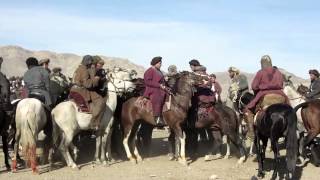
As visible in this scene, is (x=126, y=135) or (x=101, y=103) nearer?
(x=101, y=103)

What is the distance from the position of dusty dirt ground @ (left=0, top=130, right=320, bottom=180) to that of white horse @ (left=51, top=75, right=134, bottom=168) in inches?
19.4

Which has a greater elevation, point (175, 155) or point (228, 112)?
point (228, 112)

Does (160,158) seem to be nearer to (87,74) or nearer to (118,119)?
(118,119)

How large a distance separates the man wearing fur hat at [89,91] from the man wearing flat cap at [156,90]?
1.47 m

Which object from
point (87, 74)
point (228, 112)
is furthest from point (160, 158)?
point (87, 74)

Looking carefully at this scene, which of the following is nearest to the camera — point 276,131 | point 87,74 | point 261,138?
point 276,131

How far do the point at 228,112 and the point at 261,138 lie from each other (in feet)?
7.91


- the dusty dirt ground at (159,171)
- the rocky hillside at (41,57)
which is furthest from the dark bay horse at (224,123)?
the rocky hillside at (41,57)

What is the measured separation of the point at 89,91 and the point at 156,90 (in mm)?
1938

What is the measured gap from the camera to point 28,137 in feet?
40.4

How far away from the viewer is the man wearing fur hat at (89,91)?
1377cm

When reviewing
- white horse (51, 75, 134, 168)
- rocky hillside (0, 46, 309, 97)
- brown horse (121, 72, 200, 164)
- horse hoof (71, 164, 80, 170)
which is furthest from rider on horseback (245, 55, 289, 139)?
rocky hillside (0, 46, 309, 97)

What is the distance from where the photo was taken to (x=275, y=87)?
13.1m

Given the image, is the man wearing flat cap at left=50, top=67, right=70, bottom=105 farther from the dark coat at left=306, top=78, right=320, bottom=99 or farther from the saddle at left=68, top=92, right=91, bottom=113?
the dark coat at left=306, top=78, right=320, bottom=99
